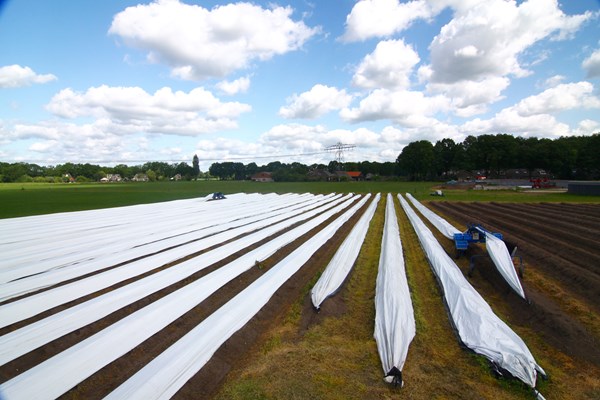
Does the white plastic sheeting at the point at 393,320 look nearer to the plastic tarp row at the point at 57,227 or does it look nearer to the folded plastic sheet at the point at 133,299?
the folded plastic sheet at the point at 133,299

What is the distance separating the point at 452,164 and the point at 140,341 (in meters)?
98.1

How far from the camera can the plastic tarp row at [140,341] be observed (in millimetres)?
3971

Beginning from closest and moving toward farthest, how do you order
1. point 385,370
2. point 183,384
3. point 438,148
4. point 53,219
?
point 183,384 < point 385,370 < point 53,219 < point 438,148

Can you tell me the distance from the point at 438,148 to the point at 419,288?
314 ft

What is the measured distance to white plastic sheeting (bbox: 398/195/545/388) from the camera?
4.38 meters

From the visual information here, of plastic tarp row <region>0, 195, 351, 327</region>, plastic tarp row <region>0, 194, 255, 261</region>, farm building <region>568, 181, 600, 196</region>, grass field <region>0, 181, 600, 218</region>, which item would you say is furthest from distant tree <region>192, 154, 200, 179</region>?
plastic tarp row <region>0, 195, 351, 327</region>

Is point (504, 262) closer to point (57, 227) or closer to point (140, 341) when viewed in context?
point (140, 341)

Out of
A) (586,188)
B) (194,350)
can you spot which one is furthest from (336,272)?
(586,188)

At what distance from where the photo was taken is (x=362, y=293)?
778cm

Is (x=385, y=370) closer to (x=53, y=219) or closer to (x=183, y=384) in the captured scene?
(x=183, y=384)

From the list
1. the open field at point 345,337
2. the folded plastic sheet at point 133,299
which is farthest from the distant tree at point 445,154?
the folded plastic sheet at point 133,299

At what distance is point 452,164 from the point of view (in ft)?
299

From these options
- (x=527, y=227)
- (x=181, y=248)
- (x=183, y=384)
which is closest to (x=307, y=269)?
(x=181, y=248)

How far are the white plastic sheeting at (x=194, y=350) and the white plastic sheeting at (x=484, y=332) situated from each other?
149 inches
